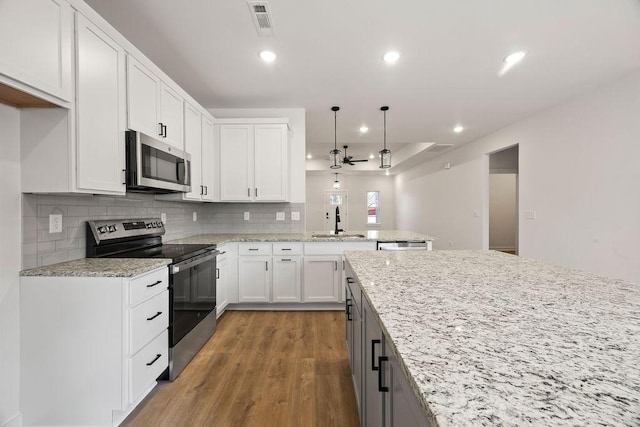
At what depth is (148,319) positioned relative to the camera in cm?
168

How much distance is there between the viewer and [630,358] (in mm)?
590

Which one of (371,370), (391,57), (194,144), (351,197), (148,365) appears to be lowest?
(148,365)

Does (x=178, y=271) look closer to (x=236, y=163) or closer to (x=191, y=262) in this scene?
(x=191, y=262)

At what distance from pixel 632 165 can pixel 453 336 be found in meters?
3.63

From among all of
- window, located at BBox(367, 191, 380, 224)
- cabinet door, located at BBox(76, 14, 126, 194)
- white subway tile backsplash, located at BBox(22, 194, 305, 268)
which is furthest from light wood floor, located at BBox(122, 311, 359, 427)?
window, located at BBox(367, 191, 380, 224)

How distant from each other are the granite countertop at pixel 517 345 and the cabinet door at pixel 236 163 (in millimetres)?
2595

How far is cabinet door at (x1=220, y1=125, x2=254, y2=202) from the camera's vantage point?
348cm

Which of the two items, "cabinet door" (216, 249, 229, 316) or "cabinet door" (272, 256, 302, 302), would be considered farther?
"cabinet door" (272, 256, 302, 302)

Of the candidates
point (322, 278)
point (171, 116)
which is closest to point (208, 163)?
point (171, 116)

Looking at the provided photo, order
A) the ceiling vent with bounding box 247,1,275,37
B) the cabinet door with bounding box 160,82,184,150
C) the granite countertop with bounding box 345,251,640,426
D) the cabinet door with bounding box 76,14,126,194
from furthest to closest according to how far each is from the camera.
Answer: the cabinet door with bounding box 160,82,184,150 → the ceiling vent with bounding box 247,1,275,37 → the cabinet door with bounding box 76,14,126,194 → the granite countertop with bounding box 345,251,640,426

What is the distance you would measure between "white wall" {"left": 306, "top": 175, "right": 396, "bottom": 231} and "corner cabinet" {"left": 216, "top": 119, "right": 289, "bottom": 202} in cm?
625

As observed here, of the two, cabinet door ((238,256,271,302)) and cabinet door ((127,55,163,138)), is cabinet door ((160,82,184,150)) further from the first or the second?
cabinet door ((238,256,271,302))

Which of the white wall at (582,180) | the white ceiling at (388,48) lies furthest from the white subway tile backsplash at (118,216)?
the white wall at (582,180)

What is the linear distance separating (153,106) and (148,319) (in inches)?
63.2
